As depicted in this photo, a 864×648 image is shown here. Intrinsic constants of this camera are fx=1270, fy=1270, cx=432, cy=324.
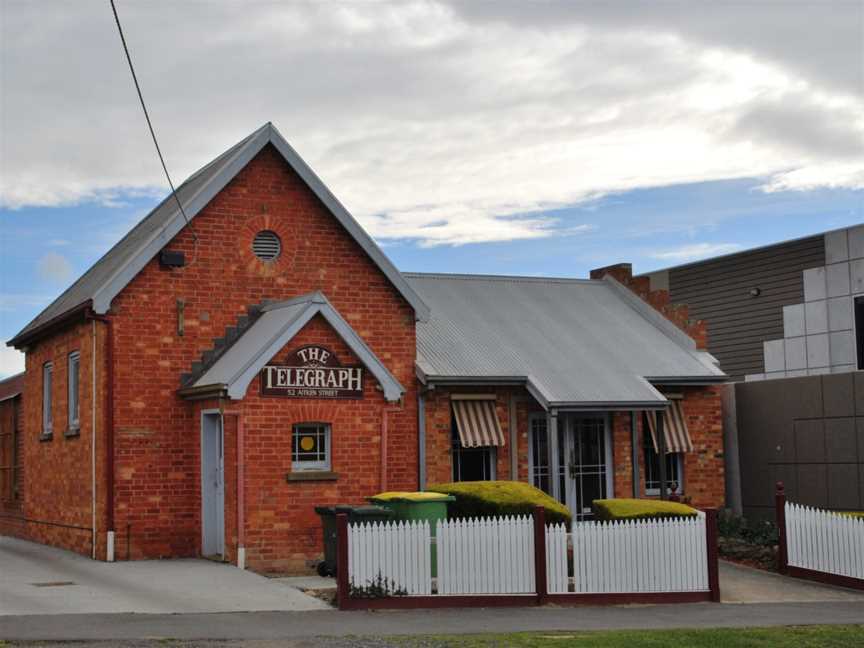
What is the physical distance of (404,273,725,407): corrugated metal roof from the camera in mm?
24375

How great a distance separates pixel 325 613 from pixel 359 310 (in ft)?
27.0

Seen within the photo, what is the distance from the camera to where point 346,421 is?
69.3 feet

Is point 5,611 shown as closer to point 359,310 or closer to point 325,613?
point 325,613

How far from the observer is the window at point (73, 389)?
2355 cm

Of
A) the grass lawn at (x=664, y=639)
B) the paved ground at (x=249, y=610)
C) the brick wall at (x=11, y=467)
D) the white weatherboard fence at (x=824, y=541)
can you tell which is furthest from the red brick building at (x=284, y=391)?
the grass lawn at (x=664, y=639)

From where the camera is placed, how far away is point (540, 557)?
17156 mm

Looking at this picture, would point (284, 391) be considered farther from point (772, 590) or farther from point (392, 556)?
point (772, 590)

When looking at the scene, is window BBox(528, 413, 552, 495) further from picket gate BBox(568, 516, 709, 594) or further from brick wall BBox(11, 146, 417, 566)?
picket gate BBox(568, 516, 709, 594)

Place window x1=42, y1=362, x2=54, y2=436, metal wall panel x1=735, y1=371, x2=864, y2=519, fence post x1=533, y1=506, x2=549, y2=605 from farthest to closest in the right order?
1. window x1=42, y1=362, x2=54, y2=436
2. metal wall panel x1=735, y1=371, x2=864, y2=519
3. fence post x1=533, y1=506, x2=549, y2=605

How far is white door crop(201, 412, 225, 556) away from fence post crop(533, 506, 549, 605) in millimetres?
6205

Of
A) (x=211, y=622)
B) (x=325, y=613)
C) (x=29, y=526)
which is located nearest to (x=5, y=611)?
(x=211, y=622)

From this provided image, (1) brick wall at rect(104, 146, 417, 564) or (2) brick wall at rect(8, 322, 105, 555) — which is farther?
(2) brick wall at rect(8, 322, 105, 555)

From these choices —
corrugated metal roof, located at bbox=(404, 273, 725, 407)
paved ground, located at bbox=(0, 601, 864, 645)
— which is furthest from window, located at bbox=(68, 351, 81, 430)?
paved ground, located at bbox=(0, 601, 864, 645)

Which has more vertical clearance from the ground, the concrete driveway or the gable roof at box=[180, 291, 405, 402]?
the gable roof at box=[180, 291, 405, 402]
